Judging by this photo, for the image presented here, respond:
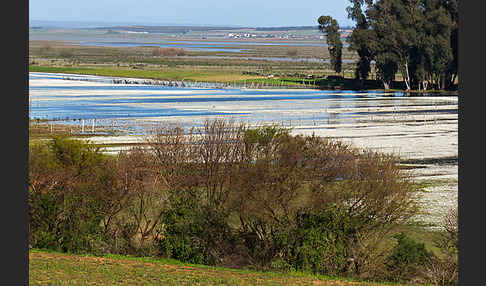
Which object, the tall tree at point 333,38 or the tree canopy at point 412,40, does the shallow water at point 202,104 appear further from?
the tall tree at point 333,38

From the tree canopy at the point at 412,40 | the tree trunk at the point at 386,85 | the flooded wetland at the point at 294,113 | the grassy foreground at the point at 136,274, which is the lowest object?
the grassy foreground at the point at 136,274

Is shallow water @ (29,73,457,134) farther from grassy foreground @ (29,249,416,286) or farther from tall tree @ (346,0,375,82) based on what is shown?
grassy foreground @ (29,249,416,286)

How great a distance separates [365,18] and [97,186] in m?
92.5

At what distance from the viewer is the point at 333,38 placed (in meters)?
120

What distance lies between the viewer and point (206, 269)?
2647 centimetres

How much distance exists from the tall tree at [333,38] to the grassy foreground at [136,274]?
94.8 meters

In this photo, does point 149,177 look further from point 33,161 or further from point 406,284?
point 406,284

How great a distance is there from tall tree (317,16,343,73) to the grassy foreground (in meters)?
94.8

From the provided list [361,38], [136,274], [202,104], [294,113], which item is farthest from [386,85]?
[136,274]

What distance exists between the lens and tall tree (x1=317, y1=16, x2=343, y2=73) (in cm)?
11881

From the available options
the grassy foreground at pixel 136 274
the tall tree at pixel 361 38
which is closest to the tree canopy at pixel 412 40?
the tall tree at pixel 361 38

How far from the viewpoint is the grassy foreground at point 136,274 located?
23.4 meters

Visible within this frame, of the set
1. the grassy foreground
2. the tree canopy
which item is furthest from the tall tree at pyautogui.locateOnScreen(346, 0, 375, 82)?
the grassy foreground
